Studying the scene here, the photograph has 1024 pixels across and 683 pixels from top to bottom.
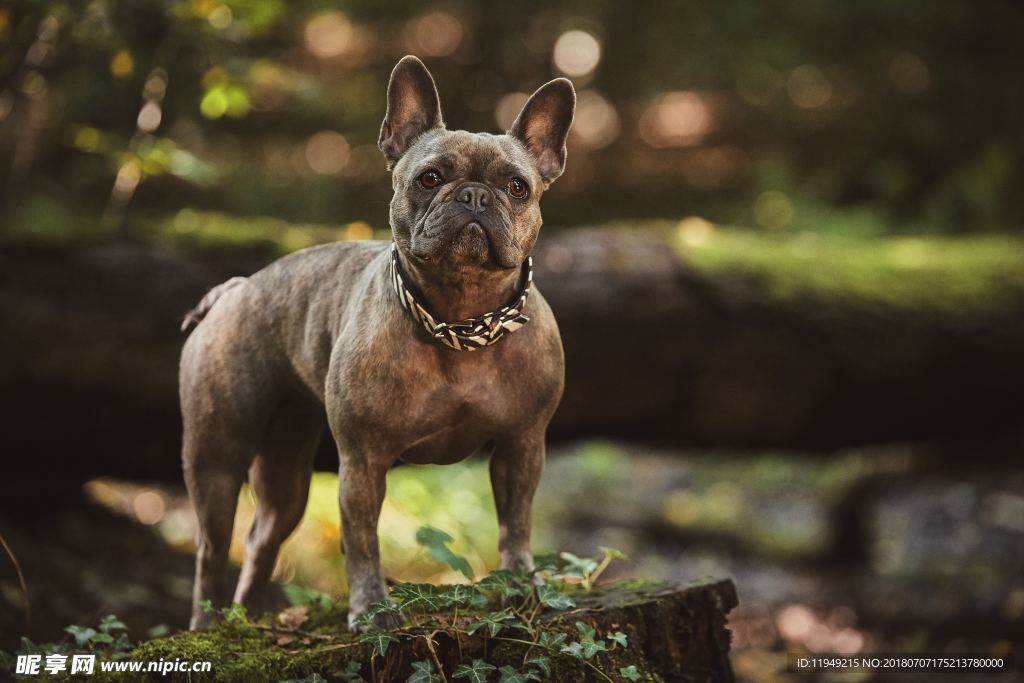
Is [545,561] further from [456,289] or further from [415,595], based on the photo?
[456,289]

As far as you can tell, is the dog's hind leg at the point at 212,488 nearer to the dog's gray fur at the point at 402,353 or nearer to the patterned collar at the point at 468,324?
the dog's gray fur at the point at 402,353

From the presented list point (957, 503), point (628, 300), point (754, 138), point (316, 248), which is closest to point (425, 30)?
point (754, 138)

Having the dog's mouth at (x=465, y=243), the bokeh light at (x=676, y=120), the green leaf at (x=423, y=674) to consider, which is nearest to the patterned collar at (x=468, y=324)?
the dog's mouth at (x=465, y=243)

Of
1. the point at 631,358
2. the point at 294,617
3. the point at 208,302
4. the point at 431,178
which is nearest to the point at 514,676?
the point at 294,617

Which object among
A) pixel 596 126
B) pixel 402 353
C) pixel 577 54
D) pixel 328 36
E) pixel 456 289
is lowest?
pixel 402 353

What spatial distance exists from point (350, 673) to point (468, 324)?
1.24 meters

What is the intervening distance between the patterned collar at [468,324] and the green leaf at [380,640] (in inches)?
38.8

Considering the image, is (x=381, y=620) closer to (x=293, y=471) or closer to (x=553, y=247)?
(x=293, y=471)

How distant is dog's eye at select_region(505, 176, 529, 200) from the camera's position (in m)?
3.19

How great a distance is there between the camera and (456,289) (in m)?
3.24

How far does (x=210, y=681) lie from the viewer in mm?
3158

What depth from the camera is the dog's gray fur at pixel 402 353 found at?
3.18 metres

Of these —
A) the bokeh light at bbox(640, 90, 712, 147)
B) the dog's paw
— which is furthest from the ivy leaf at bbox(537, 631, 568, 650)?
the bokeh light at bbox(640, 90, 712, 147)

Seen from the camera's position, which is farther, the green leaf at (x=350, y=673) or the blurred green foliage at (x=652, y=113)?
the blurred green foliage at (x=652, y=113)
